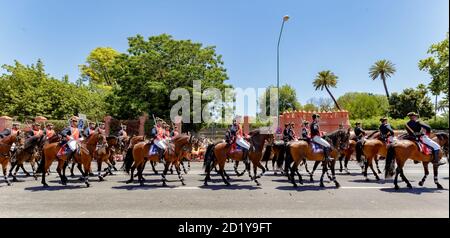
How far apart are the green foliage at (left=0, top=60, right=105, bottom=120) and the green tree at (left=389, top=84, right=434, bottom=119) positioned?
4561 cm

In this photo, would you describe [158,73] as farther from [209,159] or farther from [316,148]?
[316,148]

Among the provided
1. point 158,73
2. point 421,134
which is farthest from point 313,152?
point 158,73

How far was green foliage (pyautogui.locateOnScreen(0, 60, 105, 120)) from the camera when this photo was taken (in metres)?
32.1

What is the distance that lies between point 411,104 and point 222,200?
176 feet

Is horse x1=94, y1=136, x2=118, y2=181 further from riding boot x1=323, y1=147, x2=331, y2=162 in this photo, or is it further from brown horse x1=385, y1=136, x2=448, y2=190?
brown horse x1=385, y1=136, x2=448, y2=190

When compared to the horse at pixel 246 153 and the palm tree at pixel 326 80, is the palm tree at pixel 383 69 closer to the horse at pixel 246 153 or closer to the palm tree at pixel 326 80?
the palm tree at pixel 326 80

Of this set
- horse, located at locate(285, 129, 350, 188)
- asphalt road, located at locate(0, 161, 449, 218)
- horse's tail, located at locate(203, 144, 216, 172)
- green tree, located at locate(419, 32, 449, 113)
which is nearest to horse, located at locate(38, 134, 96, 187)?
asphalt road, located at locate(0, 161, 449, 218)

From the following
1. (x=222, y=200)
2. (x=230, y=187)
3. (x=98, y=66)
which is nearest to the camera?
(x=222, y=200)

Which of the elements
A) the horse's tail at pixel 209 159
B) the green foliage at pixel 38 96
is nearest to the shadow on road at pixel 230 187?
the horse's tail at pixel 209 159

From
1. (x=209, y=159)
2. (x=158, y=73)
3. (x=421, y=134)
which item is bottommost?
(x=209, y=159)

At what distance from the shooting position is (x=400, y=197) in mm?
9680

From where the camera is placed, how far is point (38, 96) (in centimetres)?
3300
